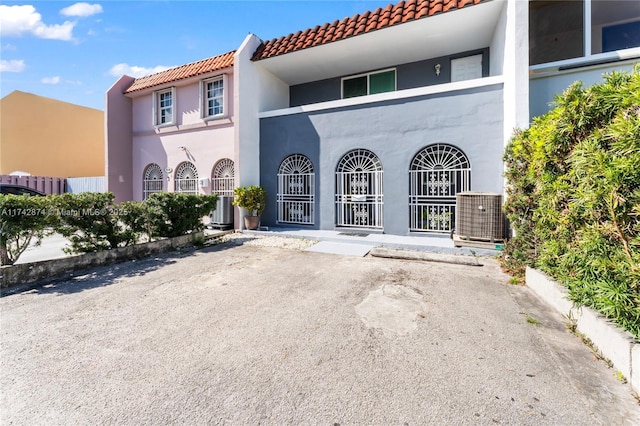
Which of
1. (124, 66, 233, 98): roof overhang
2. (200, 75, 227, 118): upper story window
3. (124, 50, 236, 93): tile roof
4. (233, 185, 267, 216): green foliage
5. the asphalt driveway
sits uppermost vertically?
(124, 50, 236, 93): tile roof

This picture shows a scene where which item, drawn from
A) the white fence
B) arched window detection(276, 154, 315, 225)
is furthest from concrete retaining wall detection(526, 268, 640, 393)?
the white fence

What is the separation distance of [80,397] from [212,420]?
1159mm

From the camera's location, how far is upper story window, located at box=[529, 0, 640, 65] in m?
8.09

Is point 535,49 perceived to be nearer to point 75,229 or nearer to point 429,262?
point 429,262

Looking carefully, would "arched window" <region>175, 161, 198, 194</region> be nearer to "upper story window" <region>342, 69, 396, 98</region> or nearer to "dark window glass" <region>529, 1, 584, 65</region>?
"upper story window" <region>342, 69, 396, 98</region>

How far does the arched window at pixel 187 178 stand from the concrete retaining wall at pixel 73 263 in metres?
5.02

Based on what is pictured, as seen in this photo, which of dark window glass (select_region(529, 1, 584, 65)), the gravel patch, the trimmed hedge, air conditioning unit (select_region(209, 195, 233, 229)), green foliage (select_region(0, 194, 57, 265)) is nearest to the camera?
green foliage (select_region(0, 194, 57, 265))

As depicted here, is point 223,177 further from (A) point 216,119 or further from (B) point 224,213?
(A) point 216,119

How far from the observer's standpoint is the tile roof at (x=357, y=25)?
7.57 m

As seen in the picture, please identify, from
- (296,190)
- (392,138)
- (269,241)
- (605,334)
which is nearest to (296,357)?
(605,334)

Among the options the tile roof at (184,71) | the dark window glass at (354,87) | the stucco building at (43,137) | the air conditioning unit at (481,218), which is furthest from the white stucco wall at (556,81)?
the stucco building at (43,137)

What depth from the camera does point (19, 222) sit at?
185 inches

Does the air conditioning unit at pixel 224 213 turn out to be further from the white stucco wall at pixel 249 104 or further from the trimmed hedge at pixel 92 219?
the trimmed hedge at pixel 92 219

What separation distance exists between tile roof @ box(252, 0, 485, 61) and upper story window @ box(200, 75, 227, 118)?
7.12 feet
